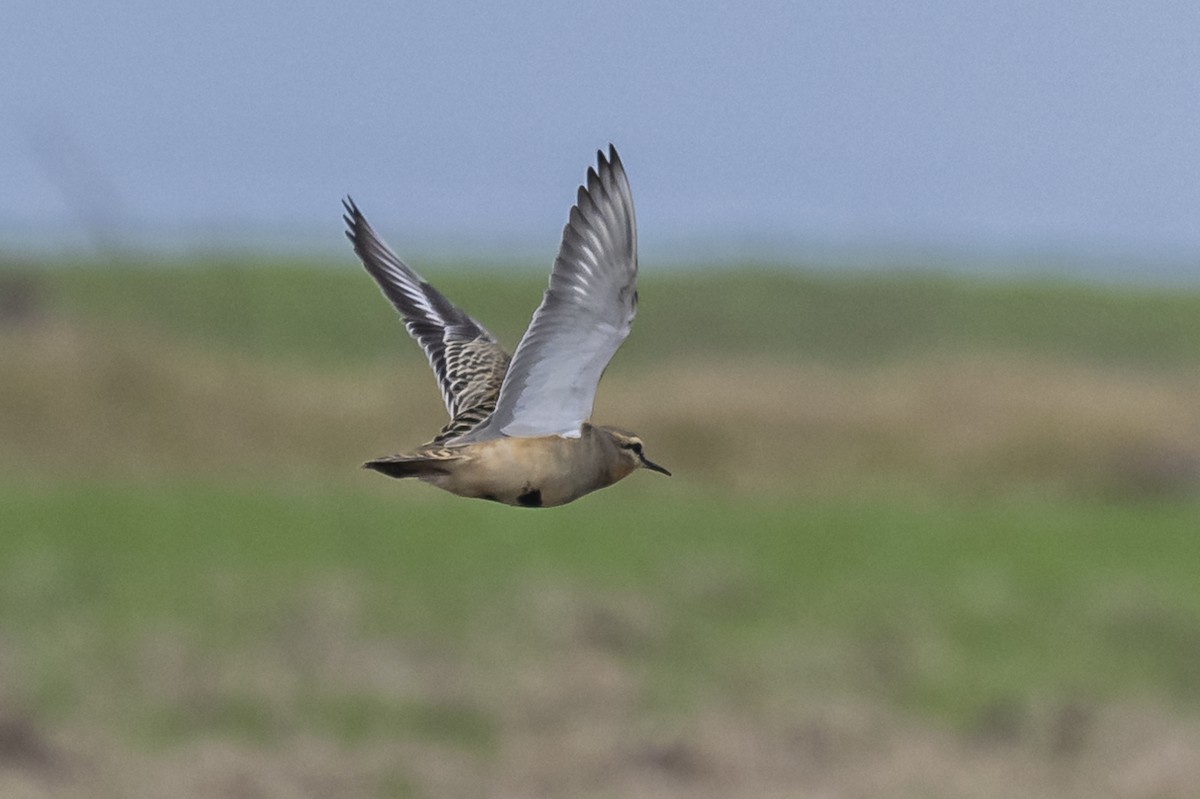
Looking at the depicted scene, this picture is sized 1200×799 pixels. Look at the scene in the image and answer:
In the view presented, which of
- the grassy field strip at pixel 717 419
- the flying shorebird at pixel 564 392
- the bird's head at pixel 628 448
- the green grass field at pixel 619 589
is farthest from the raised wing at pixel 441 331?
the grassy field strip at pixel 717 419

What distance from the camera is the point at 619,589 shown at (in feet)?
71.8

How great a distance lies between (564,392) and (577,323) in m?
0.18

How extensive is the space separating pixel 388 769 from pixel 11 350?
840 cm

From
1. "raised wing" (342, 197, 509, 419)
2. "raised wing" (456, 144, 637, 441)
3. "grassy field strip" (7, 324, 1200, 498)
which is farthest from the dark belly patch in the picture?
"grassy field strip" (7, 324, 1200, 498)

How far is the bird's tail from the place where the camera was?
454 cm

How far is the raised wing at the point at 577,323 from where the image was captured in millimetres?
4676

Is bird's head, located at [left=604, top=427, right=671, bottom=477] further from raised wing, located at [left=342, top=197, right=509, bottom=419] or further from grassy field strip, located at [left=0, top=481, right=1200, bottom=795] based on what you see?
grassy field strip, located at [left=0, top=481, right=1200, bottom=795]

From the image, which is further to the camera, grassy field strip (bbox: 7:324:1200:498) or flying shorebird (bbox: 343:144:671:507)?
grassy field strip (bbox: 7:324:1200:498)

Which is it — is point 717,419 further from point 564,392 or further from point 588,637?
point 564,392

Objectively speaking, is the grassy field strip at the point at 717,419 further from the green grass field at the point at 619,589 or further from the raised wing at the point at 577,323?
the raised wing at the point at 577,323

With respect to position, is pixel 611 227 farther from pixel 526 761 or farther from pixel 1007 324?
pixel 1007 324

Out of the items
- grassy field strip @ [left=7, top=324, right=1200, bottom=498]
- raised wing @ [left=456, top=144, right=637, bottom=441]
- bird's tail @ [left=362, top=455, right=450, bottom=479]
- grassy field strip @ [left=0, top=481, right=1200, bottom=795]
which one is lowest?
grassy field strip @ [left=0, top=481, right=1200, bottom=795]

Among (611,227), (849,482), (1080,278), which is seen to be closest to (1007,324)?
(1080,278)

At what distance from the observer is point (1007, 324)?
1660 inches
